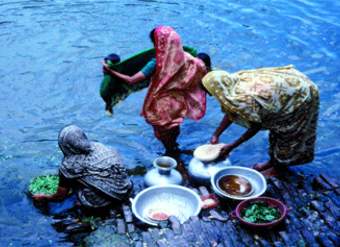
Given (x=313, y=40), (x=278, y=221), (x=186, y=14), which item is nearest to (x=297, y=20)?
(x=313, y=40)

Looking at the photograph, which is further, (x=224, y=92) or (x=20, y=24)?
(x=20, y=24)

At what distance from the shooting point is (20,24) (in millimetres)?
11016

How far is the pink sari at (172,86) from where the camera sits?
580 centimetres

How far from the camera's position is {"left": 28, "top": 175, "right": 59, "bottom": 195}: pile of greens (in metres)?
5.78

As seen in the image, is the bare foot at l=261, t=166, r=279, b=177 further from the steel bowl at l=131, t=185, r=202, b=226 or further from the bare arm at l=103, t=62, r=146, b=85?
the bare arm at l=103, t=62, r=146, b=85

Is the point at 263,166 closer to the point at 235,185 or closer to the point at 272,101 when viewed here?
the point at 235,185

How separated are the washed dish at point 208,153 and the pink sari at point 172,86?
1.82ft

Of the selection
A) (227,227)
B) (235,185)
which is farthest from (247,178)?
(227,227)

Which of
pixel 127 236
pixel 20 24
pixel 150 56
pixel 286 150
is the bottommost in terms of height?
pixel 20 24

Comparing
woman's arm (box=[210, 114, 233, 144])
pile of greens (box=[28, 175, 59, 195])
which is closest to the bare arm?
woman's arm (box=[210, 114, 233, 144])

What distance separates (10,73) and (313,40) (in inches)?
244

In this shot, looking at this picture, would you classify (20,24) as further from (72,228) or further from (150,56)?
(72,228)

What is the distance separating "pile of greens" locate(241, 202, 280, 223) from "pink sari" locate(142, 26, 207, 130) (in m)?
1.55

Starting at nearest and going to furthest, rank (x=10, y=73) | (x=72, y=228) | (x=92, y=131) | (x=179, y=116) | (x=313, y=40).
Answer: (x=72, y=228) < (x=179, y=116) < (x=92, y=131) < (x=10, y=73) < (x=313, y=40)
